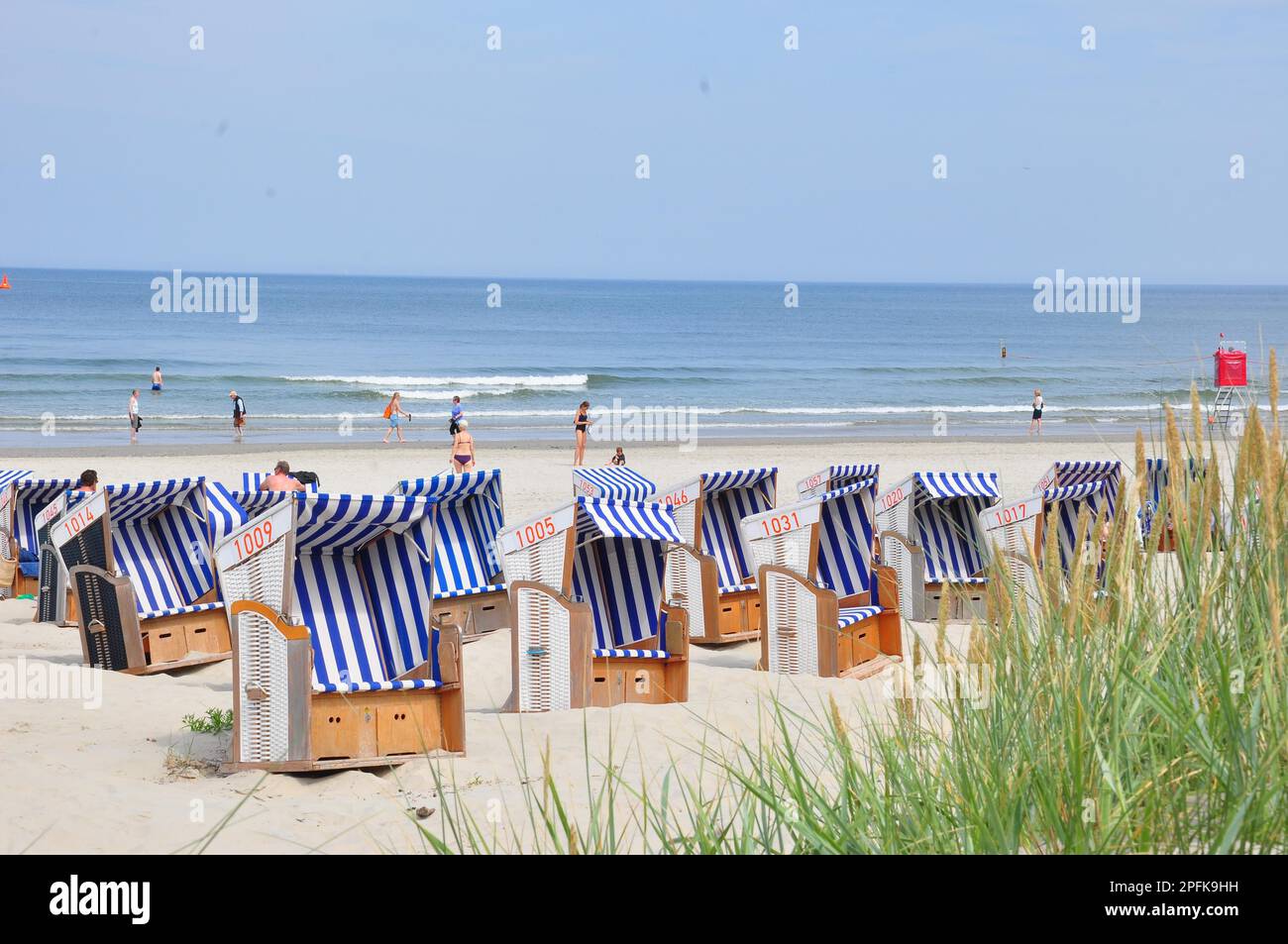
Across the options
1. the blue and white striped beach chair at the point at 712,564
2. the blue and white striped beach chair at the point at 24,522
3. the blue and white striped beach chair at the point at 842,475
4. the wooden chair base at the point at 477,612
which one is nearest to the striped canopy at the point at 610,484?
the blue and white striped beach chair at the point at 712,564

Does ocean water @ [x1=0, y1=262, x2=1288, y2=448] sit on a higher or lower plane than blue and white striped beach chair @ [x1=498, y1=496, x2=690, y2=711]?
higher

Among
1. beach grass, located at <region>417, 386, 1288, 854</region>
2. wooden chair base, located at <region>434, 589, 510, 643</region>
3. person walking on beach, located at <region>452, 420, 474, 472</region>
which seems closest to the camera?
beach grass, located at <region>417, 386, 1288, 854</region>

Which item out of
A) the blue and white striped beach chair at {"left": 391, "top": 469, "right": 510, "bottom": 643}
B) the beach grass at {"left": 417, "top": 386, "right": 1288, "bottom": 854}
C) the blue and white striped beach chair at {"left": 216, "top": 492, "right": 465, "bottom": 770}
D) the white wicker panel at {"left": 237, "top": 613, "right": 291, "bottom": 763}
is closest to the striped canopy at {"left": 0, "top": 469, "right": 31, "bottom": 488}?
the blue and white striped beach chair at {"left": 391, "top": 469, "right": 510, "bottom": 643}

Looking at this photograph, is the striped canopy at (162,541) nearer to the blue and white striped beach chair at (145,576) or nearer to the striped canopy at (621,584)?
the blue and white striped beach chair at (145,576)

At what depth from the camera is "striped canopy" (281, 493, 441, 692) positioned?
6.66 m

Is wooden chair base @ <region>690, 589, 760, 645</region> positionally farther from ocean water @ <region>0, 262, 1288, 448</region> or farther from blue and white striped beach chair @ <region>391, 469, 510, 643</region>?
ocean water @ <region>0, 262, 1288, 448</region>

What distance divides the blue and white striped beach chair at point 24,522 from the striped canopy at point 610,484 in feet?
15.4

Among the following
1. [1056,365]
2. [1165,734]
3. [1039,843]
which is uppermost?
[1056,365]

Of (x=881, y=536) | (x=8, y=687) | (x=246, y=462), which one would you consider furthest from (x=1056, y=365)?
(x=8, y=687)

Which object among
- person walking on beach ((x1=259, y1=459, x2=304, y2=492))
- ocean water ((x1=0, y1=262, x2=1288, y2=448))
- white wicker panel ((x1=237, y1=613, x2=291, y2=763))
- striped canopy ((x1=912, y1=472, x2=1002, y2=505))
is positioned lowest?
white wicker panel ((x1=237, y1=613, x2=291, y2=763))

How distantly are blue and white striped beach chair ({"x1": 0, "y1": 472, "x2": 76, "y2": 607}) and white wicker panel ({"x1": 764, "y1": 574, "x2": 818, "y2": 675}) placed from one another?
680 cm

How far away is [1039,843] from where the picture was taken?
8.21 ft
